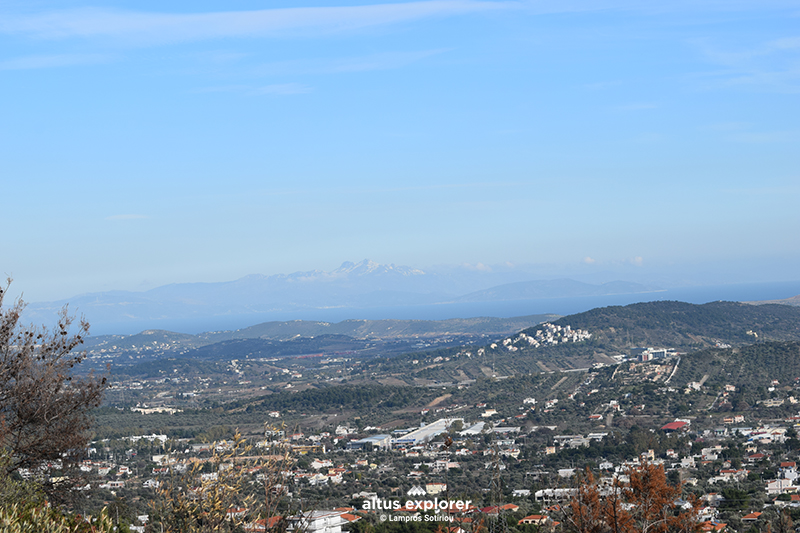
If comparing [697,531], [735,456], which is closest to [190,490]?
[697,531]

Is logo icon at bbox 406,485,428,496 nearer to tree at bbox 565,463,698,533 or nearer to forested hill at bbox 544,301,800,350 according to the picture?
tree at bbox 565,463,698,533

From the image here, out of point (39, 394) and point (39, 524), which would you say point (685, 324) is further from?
point (39, 524)

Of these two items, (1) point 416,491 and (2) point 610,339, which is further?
(2) point 610,339

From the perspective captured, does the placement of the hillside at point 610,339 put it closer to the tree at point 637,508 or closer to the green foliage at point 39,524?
the tree at point 637,508

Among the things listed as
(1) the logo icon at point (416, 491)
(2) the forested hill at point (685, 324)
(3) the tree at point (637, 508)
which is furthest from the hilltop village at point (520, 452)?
(2) the forested hill at point (685, 324)

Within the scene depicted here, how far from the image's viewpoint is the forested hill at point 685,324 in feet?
293

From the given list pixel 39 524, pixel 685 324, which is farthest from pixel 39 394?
pixel 685 324

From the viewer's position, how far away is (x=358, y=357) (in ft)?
376

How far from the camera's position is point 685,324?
94.6m

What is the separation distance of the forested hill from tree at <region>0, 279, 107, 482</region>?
3271 inches

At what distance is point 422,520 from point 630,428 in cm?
2611

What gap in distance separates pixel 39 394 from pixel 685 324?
9470cm


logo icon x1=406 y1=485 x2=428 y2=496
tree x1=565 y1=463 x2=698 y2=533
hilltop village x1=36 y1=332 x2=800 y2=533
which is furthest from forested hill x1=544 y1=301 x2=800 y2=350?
tree x1=565 y1=463 x2=698 y2=533

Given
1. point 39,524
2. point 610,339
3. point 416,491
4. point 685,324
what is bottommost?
point 416,491
